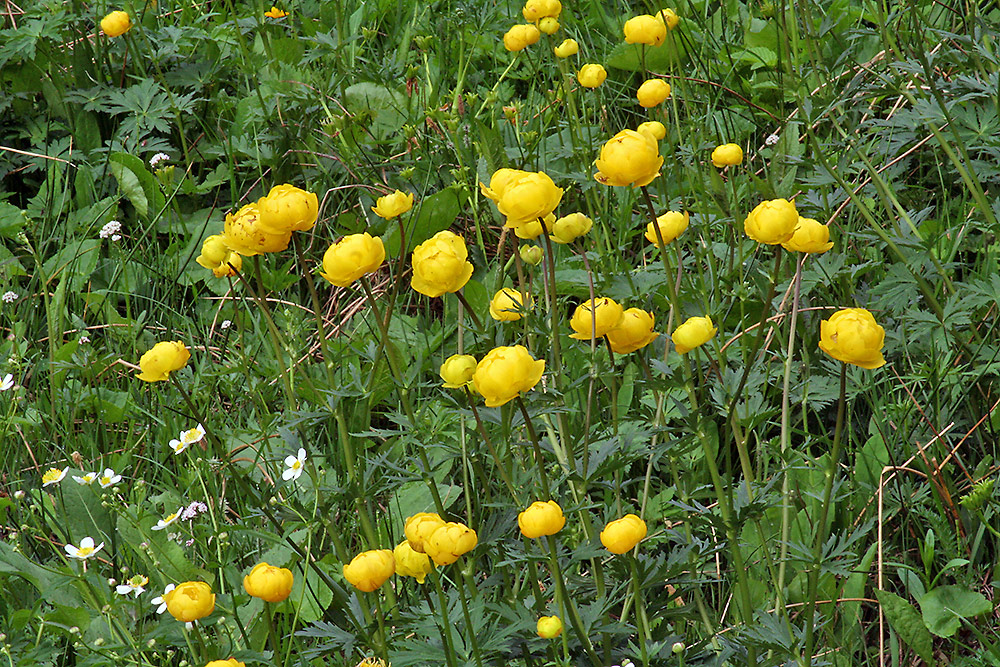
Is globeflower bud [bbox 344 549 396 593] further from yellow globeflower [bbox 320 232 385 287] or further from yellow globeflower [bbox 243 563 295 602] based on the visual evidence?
yellow globeflower [bbox 320 232 385 287]

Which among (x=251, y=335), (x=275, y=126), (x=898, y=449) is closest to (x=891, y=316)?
(x=898, y=449)

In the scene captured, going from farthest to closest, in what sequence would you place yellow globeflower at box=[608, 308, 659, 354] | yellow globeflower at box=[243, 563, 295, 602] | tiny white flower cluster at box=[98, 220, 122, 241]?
tiny white flower cluster at box=[98, 220, 122, 241], yellow globeflower at box=[608, 308, 659, 354], yellow globeflower at box=[243, 563, 295, 602]

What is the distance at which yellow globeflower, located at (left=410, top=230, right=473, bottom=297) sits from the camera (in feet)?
3.40

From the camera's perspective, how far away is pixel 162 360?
1.27 metres

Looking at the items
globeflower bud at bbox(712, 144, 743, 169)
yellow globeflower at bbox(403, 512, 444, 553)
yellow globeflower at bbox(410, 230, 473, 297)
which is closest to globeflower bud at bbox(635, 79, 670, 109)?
globeflower bud at bbox(712, 144, 743, 169)

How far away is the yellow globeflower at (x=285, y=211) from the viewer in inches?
43.2

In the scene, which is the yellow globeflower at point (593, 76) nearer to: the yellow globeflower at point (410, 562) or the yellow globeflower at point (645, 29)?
the yellow globeflower at point (645, 29)

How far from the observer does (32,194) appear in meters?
2.62

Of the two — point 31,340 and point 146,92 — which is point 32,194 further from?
point 31,340

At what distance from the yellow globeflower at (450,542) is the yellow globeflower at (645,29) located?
1112mm

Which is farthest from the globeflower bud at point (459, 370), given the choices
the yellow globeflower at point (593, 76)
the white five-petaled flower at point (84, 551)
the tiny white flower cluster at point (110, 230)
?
the tiny white flower cluster at point (110, 230)

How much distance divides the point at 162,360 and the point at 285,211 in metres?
0.32

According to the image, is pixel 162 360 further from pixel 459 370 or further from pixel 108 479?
pixel 459 370

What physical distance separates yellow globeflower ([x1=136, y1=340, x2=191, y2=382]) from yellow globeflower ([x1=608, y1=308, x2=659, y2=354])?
1.90 feet
